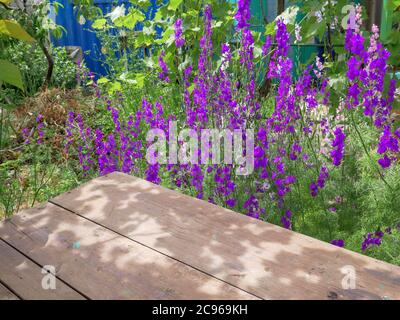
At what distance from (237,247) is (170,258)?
0.75 ft

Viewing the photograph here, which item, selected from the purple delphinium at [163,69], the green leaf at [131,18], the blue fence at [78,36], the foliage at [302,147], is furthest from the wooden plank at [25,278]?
the blue fence at [78,36]

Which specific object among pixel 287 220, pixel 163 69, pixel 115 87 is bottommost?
pixel 287 220

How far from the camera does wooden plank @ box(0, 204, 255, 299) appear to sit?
4.35 feet

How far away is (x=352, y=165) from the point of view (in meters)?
2.93

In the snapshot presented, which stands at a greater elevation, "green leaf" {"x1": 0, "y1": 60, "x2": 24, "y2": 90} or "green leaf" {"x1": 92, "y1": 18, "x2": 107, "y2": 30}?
"green leaf" {"x1": 92, "y1": 18, "x2": 107, "y2": 30}

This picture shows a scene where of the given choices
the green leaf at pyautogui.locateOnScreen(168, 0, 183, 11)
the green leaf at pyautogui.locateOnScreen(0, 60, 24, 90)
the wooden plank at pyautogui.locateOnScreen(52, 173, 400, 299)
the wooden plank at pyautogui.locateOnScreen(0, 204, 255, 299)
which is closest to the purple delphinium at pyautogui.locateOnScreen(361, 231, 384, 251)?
the wooden plank at pyautogui.locateOnScreen(52, 173, 400, 299)

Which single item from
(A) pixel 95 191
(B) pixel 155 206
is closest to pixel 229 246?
(B) pixel 155 206

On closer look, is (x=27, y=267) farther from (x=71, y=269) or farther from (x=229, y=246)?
(x=229, y=246)

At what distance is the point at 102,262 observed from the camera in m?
1.50

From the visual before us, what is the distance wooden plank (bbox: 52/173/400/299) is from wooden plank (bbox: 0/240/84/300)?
13.3 inches

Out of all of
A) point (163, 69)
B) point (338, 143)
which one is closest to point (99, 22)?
point (163, 69)

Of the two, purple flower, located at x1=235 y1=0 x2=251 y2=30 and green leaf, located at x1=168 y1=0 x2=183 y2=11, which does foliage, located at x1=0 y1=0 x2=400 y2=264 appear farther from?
green leaf, located at x1=168 y1=0 x2=183 y2=11

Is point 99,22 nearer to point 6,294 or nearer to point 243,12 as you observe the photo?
point 243,12

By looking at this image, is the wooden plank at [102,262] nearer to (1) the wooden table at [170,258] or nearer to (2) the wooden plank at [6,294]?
(1) the wooden table at [170,258]
